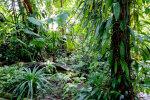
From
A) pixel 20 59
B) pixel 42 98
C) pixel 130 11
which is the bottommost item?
pixel 42 98

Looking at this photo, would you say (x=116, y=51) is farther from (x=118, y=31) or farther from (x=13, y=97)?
(x=13, y=97)

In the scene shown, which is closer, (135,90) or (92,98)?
(135,90)

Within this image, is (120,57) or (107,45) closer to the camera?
(107,45)

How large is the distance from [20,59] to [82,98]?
2205mm

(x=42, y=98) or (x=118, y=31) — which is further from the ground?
(x=118, y=31)

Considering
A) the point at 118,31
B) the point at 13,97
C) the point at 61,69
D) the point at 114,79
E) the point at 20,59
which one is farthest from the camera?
the point at 20,59

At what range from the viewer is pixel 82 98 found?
141 centimetres

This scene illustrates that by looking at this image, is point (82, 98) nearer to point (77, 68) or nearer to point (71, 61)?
point (77, 68)

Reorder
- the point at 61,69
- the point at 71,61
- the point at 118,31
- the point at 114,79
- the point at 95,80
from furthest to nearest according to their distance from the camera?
the point at 71,61 → the point at 61,69 → the point at 95,80 → the point at 114,79 → the point at 118,31

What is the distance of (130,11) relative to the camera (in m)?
1.14

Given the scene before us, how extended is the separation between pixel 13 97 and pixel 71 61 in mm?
2026

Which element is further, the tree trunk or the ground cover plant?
the tree trunk


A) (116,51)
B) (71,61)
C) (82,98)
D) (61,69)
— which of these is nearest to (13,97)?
(82,98)

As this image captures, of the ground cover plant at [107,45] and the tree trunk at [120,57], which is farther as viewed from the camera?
the tree trunk at [120,57]
